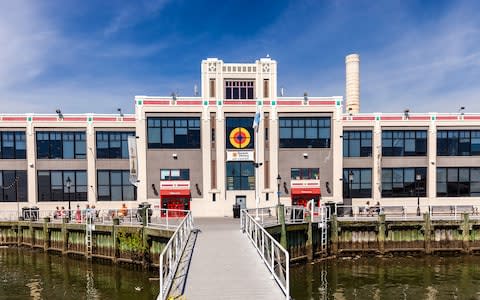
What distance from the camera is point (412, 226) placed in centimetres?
2609

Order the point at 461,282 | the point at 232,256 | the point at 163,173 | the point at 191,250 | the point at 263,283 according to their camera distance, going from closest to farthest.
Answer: the point at 263,283
the point at 232,256
the point at 191,250
the point at 461,282
the point at 163,173

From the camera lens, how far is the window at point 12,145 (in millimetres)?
33688

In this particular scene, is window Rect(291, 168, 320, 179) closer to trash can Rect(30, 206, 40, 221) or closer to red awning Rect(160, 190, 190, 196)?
red awning Rect(160, 190, 190, 196)

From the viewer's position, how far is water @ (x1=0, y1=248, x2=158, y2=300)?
61.5 ft

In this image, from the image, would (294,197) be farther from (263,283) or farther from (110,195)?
(263,283)

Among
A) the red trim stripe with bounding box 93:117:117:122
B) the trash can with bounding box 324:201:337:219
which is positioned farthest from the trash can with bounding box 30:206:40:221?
the trash can with bounding box 324:201:337:219

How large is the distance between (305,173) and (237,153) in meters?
6.95

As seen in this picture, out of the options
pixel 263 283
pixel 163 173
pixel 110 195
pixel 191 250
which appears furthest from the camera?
pixel 110 195

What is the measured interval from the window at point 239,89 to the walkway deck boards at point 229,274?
61.3 feet

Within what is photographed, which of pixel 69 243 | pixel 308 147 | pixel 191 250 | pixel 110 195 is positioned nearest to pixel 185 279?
pixel 191 250

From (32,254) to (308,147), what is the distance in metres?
26.5

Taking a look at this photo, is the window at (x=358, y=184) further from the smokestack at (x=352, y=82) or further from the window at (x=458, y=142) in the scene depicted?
the smokestack at (x=352, y=82)

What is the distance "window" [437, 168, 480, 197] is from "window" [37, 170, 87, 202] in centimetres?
3751

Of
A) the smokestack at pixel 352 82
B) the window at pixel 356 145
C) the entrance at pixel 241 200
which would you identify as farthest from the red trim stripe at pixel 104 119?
the smokestack at pixel 352 82
